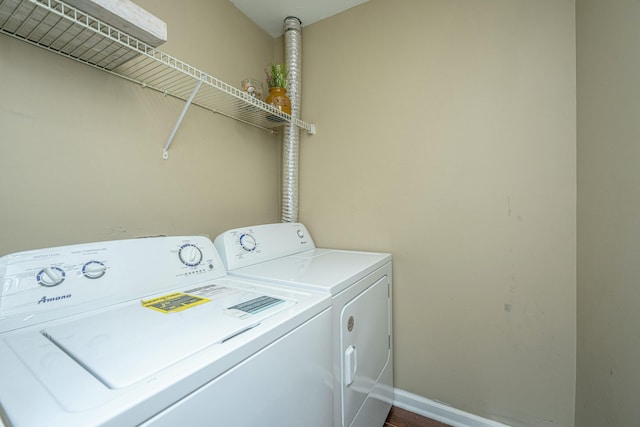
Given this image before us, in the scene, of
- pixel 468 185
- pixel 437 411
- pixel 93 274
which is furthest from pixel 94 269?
pixel 437 411

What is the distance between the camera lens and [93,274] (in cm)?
84

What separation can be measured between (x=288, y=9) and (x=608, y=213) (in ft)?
6.88

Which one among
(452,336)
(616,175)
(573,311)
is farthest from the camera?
(452,336)

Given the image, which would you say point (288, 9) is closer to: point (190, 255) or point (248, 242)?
point (248, 242)

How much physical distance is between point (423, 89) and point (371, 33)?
56cm

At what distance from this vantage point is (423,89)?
1562 mm

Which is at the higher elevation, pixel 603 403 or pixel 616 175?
pixel 616 175

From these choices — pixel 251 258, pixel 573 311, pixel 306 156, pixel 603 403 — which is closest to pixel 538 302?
pixel 573 311

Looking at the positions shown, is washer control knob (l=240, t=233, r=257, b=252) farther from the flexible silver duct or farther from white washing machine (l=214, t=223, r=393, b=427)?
the flexible silver duct

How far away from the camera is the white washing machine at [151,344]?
442 millimetres

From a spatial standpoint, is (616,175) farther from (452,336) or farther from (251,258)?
(251,258)

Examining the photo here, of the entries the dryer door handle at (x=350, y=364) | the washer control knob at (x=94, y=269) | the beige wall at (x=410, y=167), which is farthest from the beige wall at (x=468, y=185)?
the washer control knob at (x=94, y=269)

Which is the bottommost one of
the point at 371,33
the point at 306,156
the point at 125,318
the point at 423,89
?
the point at 125,318

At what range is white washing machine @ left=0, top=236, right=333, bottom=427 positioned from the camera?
1.45 feet
